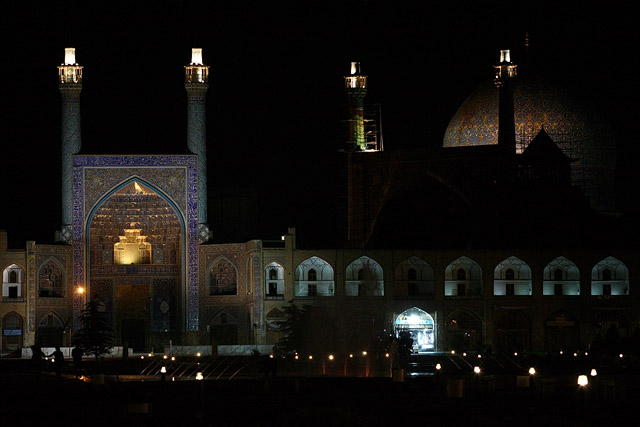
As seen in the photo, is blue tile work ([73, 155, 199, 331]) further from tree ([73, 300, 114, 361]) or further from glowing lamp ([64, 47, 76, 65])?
tree ([73, 300, 114, 361])

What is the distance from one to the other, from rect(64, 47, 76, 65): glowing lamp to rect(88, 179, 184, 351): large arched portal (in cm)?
400

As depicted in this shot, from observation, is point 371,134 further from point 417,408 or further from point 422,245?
point 417,408

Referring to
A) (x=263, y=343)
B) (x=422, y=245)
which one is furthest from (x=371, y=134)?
(x=263, y=343)

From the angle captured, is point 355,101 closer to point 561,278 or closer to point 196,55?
point 196,55

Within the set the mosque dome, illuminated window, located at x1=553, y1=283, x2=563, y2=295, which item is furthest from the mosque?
the mosque dome

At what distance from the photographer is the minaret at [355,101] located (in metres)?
45.8

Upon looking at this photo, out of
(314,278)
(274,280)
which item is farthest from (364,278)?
(274,280)

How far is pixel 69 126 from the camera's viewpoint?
4375cm

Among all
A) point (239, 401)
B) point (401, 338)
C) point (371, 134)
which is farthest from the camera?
point (371, 134)

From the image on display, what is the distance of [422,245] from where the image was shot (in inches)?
1745

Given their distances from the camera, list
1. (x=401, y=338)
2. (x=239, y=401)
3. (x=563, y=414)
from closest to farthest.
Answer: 1. (x=563, y=414)
2. (x=239, y=401)
3. (x=401, y=338)

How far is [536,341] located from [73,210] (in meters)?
14.0

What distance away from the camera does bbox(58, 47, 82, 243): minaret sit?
43.7 metres

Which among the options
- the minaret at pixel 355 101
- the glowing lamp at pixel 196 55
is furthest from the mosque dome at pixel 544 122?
the glowing lamp at pixel 196 55
